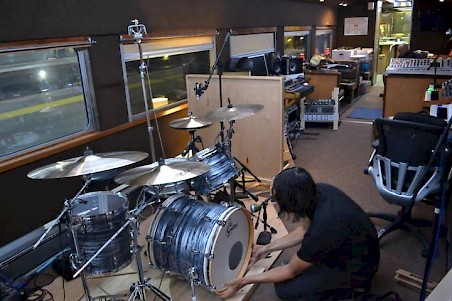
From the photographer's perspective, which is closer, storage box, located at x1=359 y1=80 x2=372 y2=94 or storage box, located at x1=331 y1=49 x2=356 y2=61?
storage box, located at x1=331 y1=49 x2=356 y2=61

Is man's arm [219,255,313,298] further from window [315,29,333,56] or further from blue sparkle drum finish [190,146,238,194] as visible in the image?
window [315,29,333,56]

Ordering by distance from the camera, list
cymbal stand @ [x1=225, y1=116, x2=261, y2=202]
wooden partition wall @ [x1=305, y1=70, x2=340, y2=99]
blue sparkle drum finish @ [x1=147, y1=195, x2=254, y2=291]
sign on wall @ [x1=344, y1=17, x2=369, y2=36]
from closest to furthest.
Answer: blue sparkle drum finish @ [x1=147, y1=195, x2=254, y2=291] < cymbal stand @ [x1=225, y1=116, x2=261, y2=202] < wooden partition wall @ [x1=305, y1=70, x2=340, y2=99] < sign on wall @ [x1=344, y1=17, x2=369, y2=36]

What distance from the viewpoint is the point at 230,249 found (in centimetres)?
229

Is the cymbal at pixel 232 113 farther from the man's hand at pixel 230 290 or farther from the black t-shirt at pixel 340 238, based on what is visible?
the man's hand at pixel 230 290

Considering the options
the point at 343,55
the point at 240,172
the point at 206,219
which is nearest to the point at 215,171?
the point at 240,172

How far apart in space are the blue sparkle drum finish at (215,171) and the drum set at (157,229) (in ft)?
0.90

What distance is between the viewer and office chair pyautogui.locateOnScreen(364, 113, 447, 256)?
253 centimetres

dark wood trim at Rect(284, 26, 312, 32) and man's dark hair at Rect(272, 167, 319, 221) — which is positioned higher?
dark wood trim at Rect(284, 26, 312, 32)

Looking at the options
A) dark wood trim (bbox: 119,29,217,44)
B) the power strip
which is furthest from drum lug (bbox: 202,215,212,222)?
dark wood trim (bbox: 119,29,217,44)

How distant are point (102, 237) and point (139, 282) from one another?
39 cm

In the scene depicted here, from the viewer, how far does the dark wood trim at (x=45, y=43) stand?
2.52 m

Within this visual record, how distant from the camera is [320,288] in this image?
1996 millimetres

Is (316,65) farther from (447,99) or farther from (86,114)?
(86,114)

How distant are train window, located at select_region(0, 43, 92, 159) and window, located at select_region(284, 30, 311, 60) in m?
4.35
